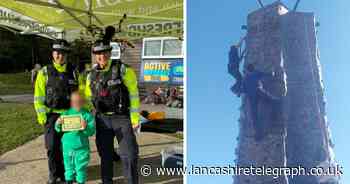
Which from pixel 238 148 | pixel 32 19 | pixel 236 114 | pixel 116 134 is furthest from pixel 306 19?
pixel 32 19

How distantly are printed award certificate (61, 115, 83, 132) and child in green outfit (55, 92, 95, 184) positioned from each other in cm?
3

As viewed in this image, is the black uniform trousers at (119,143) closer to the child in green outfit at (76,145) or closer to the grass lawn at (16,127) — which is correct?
the child in green outfit at (76,145)

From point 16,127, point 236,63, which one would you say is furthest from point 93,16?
point 16,127

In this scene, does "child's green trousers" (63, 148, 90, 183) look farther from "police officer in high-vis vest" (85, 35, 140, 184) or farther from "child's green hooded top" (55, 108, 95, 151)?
"police officer in high-vis vest" (85, 35, 140, 184)

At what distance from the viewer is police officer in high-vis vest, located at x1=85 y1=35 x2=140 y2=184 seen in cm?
359

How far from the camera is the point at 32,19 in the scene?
582cm

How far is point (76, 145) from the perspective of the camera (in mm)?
3865

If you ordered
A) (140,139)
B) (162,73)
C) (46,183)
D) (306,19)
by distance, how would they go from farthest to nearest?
(162,73) → (140,139) → (46,183) → (306,19)

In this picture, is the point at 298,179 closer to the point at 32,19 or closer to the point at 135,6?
the point at 135,6

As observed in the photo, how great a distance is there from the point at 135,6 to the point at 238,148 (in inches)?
110

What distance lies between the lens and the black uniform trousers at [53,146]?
405 centimetres

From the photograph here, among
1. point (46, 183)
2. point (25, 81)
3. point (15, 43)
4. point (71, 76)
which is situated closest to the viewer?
point (71, 76)

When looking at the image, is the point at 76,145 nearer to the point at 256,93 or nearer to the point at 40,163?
the point at 40,163

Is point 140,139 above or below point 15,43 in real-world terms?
below
